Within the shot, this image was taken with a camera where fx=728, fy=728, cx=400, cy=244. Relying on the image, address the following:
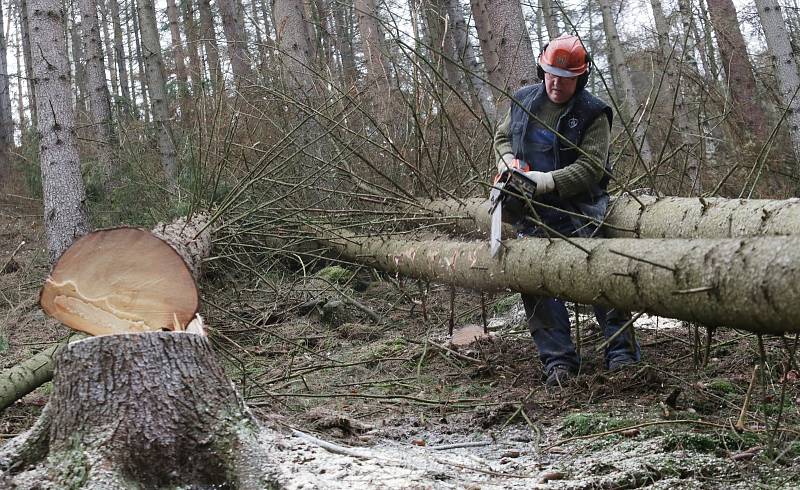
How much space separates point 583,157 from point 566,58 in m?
0.52

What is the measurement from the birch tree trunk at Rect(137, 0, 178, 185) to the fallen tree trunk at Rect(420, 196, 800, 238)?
19.1 ft

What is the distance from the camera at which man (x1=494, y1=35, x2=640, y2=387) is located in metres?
3.75

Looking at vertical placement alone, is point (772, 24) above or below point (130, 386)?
above

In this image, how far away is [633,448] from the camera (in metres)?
2.64

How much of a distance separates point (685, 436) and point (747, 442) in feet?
0.66

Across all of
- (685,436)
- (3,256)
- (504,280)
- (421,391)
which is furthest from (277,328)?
(3,256)

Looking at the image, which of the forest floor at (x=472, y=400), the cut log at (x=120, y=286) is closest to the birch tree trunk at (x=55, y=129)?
the forest floor at (x=472, y=400)

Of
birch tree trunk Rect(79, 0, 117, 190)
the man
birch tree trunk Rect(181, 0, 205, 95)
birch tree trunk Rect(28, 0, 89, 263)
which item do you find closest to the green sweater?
the man

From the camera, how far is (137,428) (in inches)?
90.3

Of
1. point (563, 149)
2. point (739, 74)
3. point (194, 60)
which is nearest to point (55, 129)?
point (563, 149)

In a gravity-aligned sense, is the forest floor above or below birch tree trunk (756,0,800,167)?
below

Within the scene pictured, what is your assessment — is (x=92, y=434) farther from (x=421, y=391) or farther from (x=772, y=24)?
(x=772, y=24)

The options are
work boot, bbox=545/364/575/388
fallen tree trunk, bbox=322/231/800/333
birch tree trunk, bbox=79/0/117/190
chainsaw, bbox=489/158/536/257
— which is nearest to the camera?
fallen tree trunk, bbox=322/231/800/333

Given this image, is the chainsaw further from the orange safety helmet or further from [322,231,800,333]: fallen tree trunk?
the orange safety helmet
